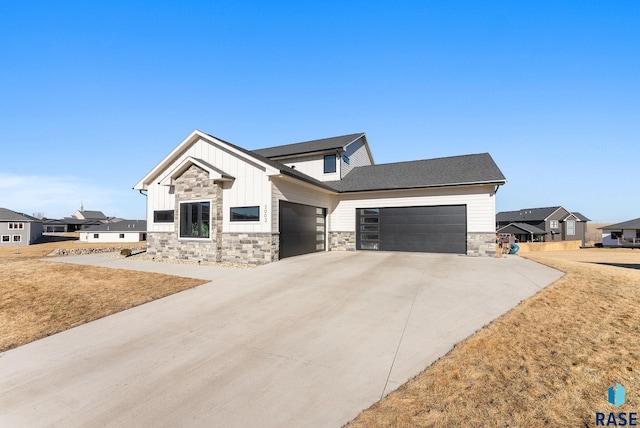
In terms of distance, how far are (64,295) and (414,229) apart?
50.7 ft

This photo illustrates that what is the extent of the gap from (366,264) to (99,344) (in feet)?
29.7

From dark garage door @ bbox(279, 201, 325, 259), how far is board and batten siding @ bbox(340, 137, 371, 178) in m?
4.08

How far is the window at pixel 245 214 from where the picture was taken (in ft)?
43.0

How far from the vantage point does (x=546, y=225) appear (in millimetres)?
43438

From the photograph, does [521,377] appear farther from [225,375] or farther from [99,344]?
[99,344]

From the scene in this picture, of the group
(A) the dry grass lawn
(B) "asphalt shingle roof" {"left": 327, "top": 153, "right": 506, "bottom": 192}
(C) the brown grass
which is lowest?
(A) the dry grass lawn

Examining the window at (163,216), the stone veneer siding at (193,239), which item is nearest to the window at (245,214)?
the stone veneer siding at (193,239)

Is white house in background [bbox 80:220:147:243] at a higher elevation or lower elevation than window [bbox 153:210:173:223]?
lower

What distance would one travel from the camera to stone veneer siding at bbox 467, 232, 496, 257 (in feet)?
48.0

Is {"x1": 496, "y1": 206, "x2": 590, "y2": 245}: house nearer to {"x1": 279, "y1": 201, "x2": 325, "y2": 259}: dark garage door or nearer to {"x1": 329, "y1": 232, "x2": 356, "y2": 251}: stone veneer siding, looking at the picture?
{"x1": 329, "y1": 232, "x2": 356, "y2": 251}: stone veneer siding

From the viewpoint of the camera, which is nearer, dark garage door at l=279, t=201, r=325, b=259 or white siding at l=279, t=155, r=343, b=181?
dark garage door at l=279, t=201, r=325, b=259

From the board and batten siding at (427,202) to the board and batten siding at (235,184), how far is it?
21.2ft

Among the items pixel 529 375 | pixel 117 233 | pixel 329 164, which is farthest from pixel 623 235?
pixel 117 233

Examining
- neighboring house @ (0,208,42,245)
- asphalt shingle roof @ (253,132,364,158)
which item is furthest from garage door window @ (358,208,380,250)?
neighboring house @ (0,208,42,245)
